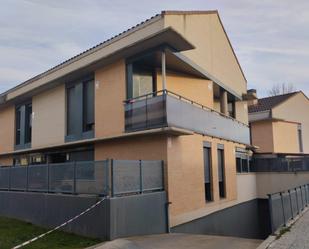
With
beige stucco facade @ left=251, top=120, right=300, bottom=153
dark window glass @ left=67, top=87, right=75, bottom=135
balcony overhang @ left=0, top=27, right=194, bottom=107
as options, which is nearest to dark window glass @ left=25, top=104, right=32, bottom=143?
balcony overhang @ left=0, top=27, right=194, bottom=107

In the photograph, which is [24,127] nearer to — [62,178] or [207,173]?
[62,178]

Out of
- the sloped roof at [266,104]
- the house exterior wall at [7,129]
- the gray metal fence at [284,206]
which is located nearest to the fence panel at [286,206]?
the gray metal fence at [284,206]

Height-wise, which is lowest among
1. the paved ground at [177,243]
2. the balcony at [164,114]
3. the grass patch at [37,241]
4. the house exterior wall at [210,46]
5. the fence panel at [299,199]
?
the paved ground at [177,243]

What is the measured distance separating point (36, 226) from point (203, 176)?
7.55 meters

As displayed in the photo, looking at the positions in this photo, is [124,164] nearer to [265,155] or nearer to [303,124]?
[265,155]

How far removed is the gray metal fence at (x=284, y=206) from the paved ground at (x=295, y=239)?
418 mm

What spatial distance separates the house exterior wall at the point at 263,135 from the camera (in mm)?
28697

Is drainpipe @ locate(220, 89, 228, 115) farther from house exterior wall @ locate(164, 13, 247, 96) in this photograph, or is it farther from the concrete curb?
the concrete curb

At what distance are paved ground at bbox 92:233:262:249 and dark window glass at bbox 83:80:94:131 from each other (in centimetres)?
751

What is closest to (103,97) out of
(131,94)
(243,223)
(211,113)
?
(131,94)

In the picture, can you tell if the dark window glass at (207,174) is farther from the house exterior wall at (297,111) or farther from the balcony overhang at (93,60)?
the house exterior wall at (297,111)

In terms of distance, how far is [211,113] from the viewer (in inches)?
687

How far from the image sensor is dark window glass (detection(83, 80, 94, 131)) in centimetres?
1727

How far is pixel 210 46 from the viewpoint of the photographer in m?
19.4
